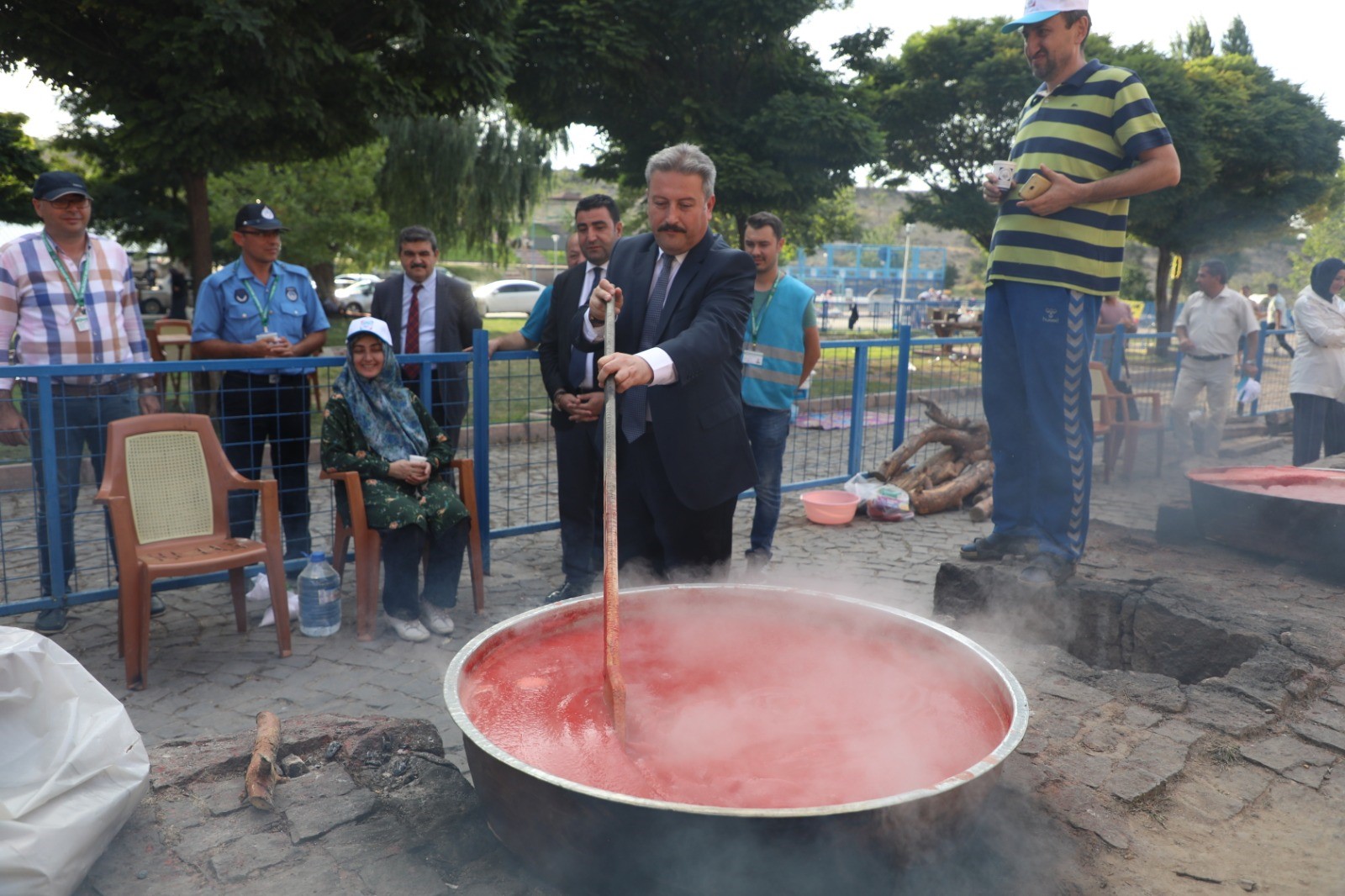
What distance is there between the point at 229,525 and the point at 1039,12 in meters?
4.65

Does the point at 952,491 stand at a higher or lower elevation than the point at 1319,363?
lower

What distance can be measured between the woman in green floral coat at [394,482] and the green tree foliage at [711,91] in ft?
47.0

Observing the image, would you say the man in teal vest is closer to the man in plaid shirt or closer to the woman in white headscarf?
the man in plaid shirt

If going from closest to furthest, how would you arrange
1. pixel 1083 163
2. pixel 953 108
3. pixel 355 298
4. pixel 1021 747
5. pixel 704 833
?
pixel 704 833, pixel 1021 747, pixel 1083 163, pixel 953 108, pixel 355 298

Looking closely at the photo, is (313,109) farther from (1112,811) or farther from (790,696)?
(1112,811)

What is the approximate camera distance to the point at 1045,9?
381 centimetres

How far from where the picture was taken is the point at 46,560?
16.1 feet

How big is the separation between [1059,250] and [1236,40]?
39.6 m

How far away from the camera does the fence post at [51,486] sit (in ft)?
14.9

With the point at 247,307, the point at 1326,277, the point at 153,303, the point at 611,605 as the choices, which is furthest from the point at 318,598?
the point at 153,303

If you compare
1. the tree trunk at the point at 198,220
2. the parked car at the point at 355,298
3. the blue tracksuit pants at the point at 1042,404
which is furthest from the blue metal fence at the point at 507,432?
the parked car at the point at 355,298

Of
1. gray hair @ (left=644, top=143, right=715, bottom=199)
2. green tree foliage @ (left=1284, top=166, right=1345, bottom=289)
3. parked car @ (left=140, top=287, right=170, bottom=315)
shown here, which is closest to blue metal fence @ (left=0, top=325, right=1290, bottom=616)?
gray hair @ (left=644, top=143, right=715, bottom=199)

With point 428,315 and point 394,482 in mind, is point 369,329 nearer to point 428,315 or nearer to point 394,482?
point 394,482

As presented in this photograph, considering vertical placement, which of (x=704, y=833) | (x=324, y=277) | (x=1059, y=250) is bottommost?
(x=704, y=833)
